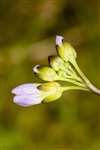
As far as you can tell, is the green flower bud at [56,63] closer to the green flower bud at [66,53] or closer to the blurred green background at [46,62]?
the green flower bud at [66,53]

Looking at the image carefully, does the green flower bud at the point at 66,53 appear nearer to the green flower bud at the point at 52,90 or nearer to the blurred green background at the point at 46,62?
the green flower bud at the point at 52,90

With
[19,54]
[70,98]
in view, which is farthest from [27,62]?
[70,98]

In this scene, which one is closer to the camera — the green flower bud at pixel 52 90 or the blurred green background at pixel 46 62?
the green flower bud at pixel 52 90

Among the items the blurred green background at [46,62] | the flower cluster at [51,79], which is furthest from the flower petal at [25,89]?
the blurred green background at [46,62]

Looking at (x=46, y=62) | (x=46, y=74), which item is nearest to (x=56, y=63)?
(x=46, y=74)

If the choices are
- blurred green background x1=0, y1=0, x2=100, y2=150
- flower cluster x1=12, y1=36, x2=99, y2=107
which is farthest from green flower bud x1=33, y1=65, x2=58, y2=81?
blurred green background x1=0, y1=0, x2=100, y2=150

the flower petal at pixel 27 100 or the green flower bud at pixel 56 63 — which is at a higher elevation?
the green flower bud at pixel 56 63

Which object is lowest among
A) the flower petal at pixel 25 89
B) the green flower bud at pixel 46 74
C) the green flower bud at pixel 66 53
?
the flower petal at pixel 25 89
